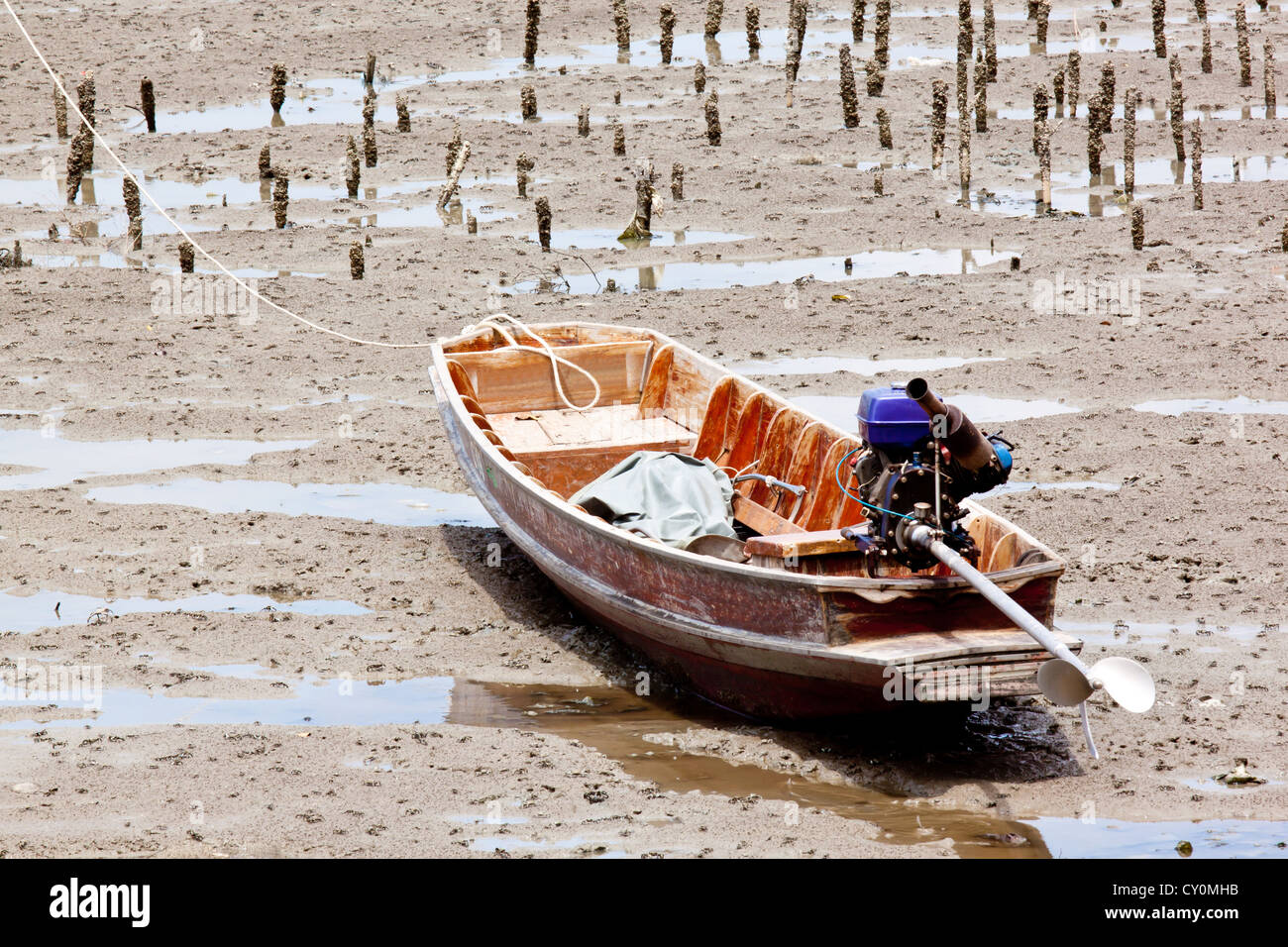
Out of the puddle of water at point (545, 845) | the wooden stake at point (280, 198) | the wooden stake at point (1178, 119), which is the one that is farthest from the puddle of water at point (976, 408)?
the wooden stake at point (1178, 119)

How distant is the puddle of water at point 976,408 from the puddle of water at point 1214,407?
0.68 metres

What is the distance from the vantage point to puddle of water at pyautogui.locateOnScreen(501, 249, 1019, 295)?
17516 mm

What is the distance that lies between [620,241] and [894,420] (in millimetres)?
11901

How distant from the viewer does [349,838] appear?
23.3ft

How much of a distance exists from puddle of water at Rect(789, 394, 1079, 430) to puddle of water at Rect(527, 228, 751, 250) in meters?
6.06

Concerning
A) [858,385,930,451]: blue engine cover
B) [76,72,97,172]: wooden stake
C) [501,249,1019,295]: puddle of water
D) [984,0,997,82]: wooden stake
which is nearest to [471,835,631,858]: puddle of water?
[858,385,930,451]: blue engine cover

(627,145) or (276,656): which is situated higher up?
(627,145)

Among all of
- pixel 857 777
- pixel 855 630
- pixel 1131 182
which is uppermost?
pixel 1131 182

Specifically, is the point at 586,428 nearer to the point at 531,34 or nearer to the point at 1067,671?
the point at 1067,671

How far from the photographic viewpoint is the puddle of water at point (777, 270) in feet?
57.5

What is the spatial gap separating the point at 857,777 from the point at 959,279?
405 inches

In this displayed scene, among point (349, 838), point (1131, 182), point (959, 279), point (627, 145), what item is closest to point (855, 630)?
point (349, 838)

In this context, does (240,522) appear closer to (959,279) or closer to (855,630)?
(855,630)

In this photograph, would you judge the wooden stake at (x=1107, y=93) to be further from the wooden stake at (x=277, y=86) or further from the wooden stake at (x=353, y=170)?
the wooden stake at (x=277, y=86)
